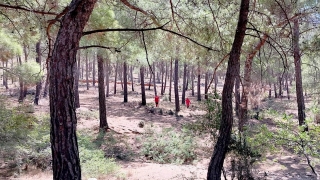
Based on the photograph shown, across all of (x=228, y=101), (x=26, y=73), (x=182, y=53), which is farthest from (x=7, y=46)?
(x=228, y=101)

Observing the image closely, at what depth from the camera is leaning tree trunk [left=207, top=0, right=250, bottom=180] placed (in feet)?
11.8

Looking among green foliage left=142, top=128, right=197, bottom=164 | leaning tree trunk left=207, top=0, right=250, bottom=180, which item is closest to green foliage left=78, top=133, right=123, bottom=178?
green foliage left=142, top=128, right=197, bottom=164

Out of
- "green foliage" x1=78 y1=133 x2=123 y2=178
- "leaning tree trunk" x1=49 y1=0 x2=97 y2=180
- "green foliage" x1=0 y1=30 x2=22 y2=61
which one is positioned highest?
"green foliage" x1=0 y1=30 x2=22 y2=61

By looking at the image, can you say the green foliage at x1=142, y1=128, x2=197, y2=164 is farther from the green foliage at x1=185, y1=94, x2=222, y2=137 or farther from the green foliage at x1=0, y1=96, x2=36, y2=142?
the green foliage at x1=0, y1=96, x2=36, y2=142

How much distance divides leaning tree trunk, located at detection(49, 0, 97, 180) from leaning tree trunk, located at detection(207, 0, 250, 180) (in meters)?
2.16

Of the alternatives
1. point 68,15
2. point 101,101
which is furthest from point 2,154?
point 101,101

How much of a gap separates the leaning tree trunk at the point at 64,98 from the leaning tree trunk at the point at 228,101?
2.16 metres

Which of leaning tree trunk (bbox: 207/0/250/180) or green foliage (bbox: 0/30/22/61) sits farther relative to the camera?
green foliage (bbox: 0/30/22/61)

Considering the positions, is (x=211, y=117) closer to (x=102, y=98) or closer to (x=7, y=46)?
(x=7, y=46)

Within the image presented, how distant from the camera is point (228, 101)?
3770mm

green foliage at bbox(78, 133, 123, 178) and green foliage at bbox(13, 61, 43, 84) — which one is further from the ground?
green foliage at bbox(13, 61, 43, 84)

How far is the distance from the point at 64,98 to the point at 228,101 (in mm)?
2333

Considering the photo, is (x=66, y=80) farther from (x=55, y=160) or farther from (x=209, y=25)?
(x=209, y=25)

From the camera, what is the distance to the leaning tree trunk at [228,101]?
360 centimetres
